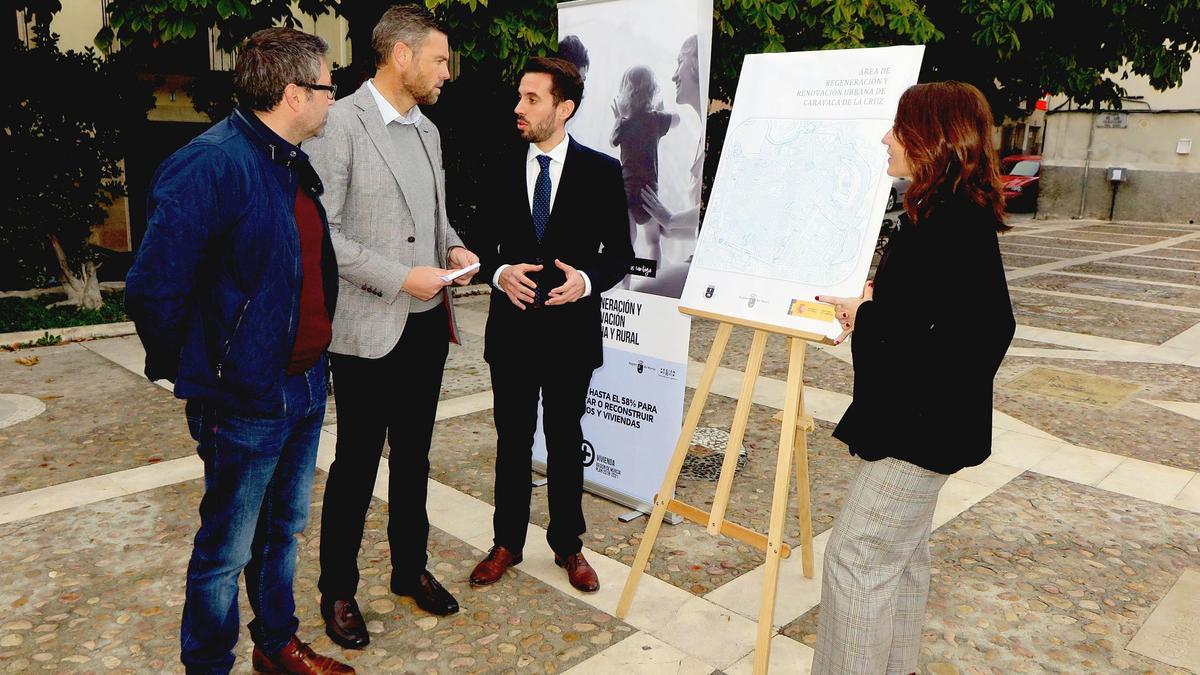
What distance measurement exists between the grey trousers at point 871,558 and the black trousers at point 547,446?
1401 millimetres

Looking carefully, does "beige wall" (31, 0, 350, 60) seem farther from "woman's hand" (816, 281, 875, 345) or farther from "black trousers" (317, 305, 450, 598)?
"woman's hand" (816, 281, 875, 345)

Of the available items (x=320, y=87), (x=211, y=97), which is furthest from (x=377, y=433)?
(x=211, y=97)

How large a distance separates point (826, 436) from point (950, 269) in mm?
3840

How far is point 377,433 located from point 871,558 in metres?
1.84

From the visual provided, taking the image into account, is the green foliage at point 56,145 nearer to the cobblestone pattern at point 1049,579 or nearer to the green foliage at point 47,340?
the green foliage at point 47,340

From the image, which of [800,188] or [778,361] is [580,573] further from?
[778,361]

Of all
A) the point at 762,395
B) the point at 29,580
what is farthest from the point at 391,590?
the point at 762,395

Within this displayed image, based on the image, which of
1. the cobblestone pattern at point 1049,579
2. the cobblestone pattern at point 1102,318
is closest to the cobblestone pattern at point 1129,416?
the cobblestone pattern at point 1049,579

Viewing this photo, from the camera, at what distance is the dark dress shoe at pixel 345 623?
3352 mm

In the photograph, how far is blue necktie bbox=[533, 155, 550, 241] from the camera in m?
3.83

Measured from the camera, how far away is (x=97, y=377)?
7145 millimetres

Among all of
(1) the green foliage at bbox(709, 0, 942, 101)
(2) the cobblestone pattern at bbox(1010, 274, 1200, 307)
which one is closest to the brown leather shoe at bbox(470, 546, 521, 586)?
(1) the green foliage at bbox(709, 0, 942, 101)

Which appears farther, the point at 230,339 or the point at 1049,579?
the point at 1049,579

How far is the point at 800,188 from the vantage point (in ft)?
11.8
